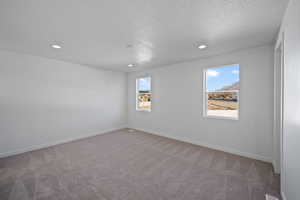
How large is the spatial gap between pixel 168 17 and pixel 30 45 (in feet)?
9.65

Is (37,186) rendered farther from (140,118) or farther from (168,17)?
(140,118)

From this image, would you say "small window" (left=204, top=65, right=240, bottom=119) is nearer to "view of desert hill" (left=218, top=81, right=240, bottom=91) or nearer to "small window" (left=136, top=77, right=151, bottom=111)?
"view of desert hill" (left=218, top=81, right=240, bottom=91)

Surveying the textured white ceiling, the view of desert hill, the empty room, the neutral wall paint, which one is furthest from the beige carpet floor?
the textured white ceiling

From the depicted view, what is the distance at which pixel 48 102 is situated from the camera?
352 cm

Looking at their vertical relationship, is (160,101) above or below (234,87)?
below

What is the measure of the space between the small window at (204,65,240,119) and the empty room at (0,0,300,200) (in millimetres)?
26

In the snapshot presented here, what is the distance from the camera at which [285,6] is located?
58.0 inches

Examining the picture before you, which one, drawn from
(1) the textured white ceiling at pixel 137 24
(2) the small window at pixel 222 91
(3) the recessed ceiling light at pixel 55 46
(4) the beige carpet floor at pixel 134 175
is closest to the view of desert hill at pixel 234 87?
(2) the small window at pixel 222 91

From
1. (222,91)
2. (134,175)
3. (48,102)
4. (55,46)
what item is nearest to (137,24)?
(55,46)

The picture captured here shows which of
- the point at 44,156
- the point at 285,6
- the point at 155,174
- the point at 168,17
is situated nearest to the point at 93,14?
the point at 168,17

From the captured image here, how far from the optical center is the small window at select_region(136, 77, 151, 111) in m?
5.03

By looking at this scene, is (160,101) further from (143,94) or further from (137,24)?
(137,24)

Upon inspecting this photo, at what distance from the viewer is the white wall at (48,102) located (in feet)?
9.67

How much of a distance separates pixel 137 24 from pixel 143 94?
3.50 meters
